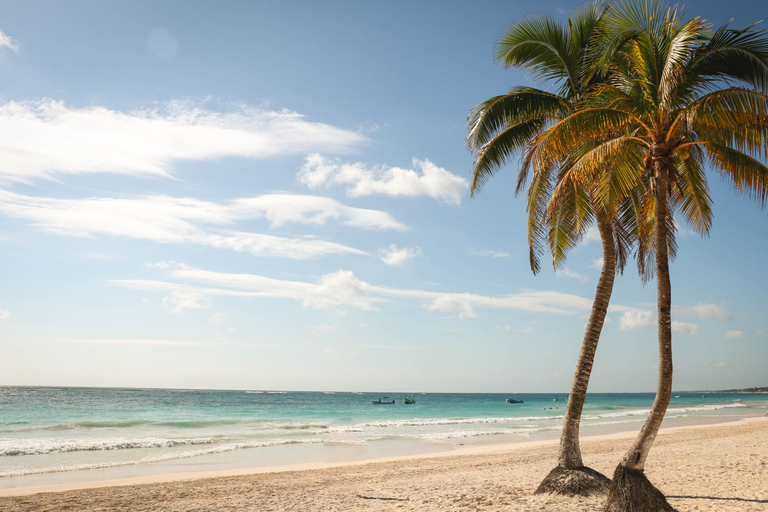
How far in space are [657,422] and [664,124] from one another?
13.9 ft

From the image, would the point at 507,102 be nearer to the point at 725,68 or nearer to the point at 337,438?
the point at 725,68

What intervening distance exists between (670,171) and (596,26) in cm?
319

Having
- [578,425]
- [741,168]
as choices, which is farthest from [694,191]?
[578,425]

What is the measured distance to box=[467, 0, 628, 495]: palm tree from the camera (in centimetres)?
780

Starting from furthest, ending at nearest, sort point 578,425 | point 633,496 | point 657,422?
point 578,425
point 657,422
point 633,496

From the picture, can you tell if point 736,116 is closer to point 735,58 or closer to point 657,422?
point 735,58

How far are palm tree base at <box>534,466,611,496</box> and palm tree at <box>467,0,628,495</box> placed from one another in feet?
0.14

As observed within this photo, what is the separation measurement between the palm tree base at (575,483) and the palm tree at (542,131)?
0.14ft

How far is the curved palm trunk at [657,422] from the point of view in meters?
6.17

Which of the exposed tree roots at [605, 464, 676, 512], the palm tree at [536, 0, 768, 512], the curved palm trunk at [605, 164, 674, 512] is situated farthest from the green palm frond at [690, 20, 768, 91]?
the exposed tree roots at [605, 464, 676, 512]

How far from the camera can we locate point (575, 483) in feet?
24.2

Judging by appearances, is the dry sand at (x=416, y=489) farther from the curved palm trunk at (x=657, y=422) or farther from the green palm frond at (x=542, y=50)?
the green palm frond at (x=542, y=50)

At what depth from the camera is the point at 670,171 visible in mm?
6875

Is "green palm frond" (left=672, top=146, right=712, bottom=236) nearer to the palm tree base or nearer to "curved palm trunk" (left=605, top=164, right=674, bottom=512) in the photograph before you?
"curved palm trunk" (left=605, top=164, right=674, bottom=512)
